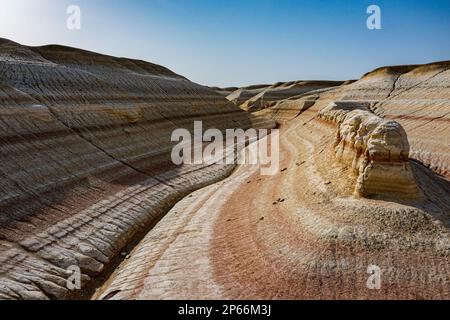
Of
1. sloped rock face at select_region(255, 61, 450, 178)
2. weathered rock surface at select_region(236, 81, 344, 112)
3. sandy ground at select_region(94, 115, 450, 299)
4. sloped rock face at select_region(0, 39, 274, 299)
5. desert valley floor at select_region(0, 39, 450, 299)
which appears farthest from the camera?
weathered rock surface at select_region(236, 81, 344, 112)

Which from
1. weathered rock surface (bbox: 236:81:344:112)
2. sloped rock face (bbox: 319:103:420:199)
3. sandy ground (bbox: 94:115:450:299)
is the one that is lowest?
sandy ground (bbox: 94:115:450:299)

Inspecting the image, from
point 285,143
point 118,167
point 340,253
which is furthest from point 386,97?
point 340,253

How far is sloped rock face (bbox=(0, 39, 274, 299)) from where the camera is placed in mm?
10508

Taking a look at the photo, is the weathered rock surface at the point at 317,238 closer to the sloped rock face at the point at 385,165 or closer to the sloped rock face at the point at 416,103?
the sloped rock face at the point at 385,165

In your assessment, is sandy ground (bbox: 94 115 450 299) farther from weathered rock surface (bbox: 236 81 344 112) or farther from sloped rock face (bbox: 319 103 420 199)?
weathered rock surface (bbox: 236 81 344 112)

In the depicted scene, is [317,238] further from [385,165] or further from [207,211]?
[207,211]

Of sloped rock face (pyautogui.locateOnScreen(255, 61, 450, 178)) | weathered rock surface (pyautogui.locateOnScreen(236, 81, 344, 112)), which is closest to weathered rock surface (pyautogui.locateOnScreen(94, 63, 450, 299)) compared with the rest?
sloped rock face (pyautogui.locateOnScreen(255, 61, 450, 178))

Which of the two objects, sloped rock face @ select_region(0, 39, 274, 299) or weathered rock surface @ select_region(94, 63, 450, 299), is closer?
weathered rock surface @ select_region(94, 63, 450, 299)

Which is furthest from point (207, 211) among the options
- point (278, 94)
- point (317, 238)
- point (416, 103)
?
point (278, 94)

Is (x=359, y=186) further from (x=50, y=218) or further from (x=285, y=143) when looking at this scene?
(x=285, y=143)

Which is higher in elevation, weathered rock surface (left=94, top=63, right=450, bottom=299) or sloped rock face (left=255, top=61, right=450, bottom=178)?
sloped rock face (left=255, top=61, right=450, bottom=178)

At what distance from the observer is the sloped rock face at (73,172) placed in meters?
10.5

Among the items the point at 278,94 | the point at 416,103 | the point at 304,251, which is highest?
the point at 278,94

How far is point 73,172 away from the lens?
1570 cm
